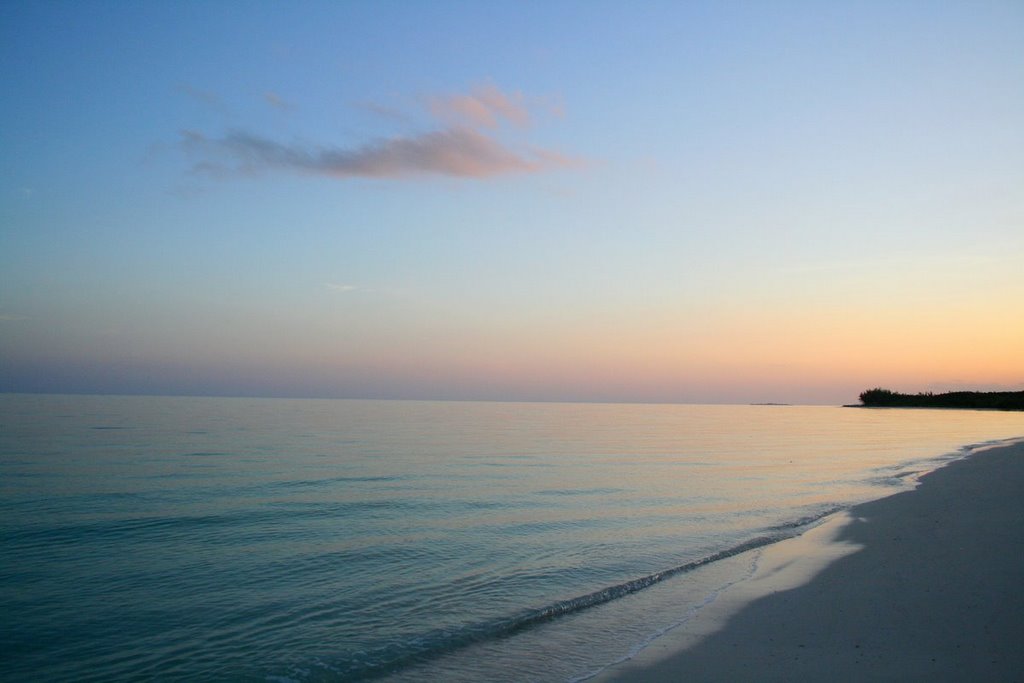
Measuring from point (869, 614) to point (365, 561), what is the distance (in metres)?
9.99

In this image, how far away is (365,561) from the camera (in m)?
14.4

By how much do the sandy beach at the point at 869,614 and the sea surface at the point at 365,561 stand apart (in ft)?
2.74

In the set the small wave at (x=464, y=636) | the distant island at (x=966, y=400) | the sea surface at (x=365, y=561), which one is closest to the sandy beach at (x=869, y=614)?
the sea surface at (x=365, y=561)

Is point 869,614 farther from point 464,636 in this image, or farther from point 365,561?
point 365,561

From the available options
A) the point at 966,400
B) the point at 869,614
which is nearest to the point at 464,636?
the point at 869,614

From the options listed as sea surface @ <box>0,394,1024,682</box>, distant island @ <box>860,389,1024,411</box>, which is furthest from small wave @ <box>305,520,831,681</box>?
distant island @ <box>860,389,1024,411</box>

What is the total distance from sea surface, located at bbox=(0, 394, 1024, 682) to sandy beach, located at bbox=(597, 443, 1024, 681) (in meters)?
0.83

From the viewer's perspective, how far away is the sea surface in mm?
9312

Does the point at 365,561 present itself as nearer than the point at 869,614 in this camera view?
No

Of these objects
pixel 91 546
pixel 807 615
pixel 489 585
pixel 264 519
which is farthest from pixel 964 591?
pixel 91 546

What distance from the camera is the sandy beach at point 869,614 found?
805cm

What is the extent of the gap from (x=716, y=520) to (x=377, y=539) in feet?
Result: 33.4

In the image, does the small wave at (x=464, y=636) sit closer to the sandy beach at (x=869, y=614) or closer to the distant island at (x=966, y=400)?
the sandy beach at (x=869, y=614)

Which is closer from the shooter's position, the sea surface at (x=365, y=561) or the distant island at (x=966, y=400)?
the sea surface at (x=365, y=561)
